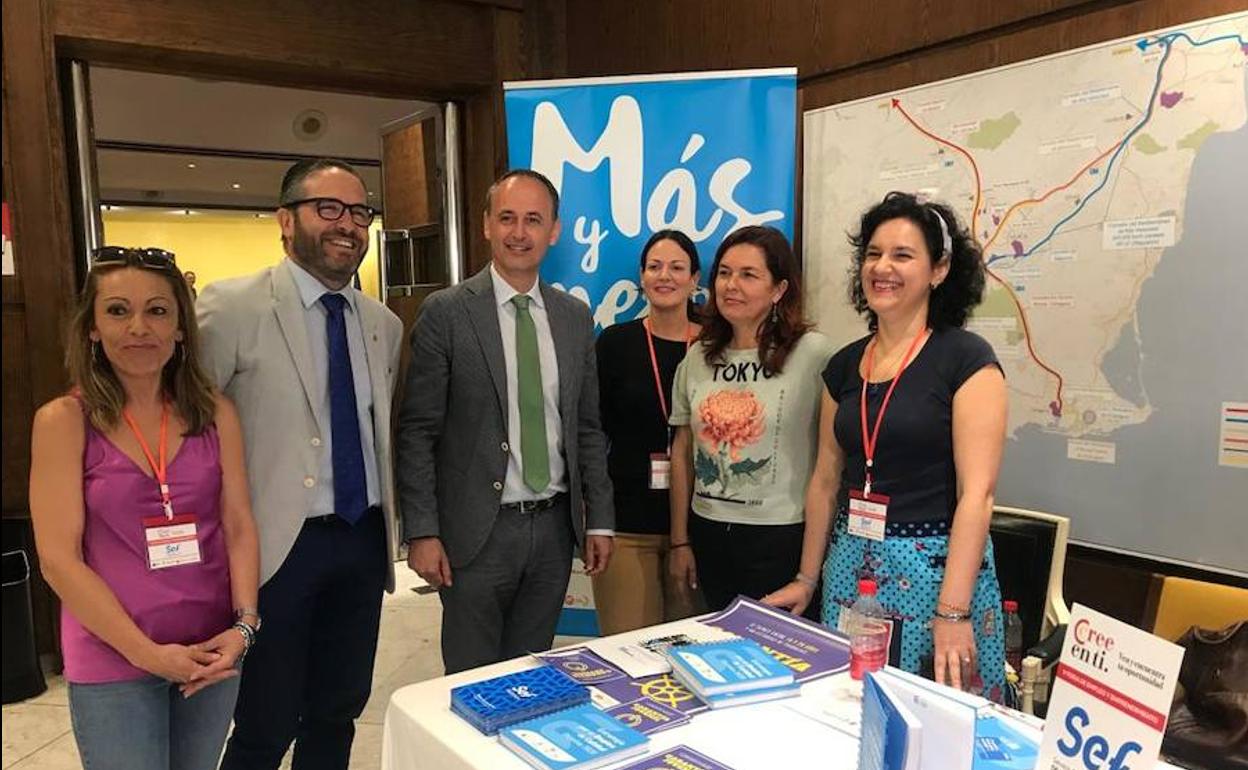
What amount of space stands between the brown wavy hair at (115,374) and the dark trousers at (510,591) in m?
0.77

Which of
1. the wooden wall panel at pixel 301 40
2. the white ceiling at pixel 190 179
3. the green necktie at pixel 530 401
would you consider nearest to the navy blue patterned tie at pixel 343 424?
the green necktie at pixel 530 401

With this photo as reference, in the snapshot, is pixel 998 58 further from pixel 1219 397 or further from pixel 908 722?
pixel 908 722

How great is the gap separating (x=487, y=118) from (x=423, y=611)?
2.41 metres

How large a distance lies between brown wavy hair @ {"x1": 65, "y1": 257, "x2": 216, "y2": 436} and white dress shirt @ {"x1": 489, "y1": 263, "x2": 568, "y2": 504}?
0.72 metres

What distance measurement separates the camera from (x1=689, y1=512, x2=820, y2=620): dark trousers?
2143 millimetres

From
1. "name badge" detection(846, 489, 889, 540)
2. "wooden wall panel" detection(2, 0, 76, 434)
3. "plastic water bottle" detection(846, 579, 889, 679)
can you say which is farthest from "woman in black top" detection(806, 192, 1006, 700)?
"wooden wall panel" detection(2, 0, 76, 434)

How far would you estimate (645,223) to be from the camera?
3.17m

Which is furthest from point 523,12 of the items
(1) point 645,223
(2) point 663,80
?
(1) point 645,223

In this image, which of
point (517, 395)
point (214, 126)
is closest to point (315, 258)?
point (517, 395)

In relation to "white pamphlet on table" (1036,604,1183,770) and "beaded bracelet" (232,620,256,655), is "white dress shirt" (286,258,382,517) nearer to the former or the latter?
"beaded bracelet" (232,620,256,655)

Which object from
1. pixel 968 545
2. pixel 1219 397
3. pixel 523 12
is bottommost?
pixel 968 545

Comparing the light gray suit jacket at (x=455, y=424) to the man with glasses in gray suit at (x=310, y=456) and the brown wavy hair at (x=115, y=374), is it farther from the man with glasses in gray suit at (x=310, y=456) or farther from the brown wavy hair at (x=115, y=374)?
the brown wavy hair at (x=115, y=374)

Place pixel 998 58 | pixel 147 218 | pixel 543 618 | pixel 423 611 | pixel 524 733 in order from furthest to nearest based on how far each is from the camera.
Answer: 1. pixel 147 218
2. pixel 423 611
3. pixel 998 58
4. pixel 543 618
5. pixel 524 733

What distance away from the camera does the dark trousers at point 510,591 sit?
221cm
